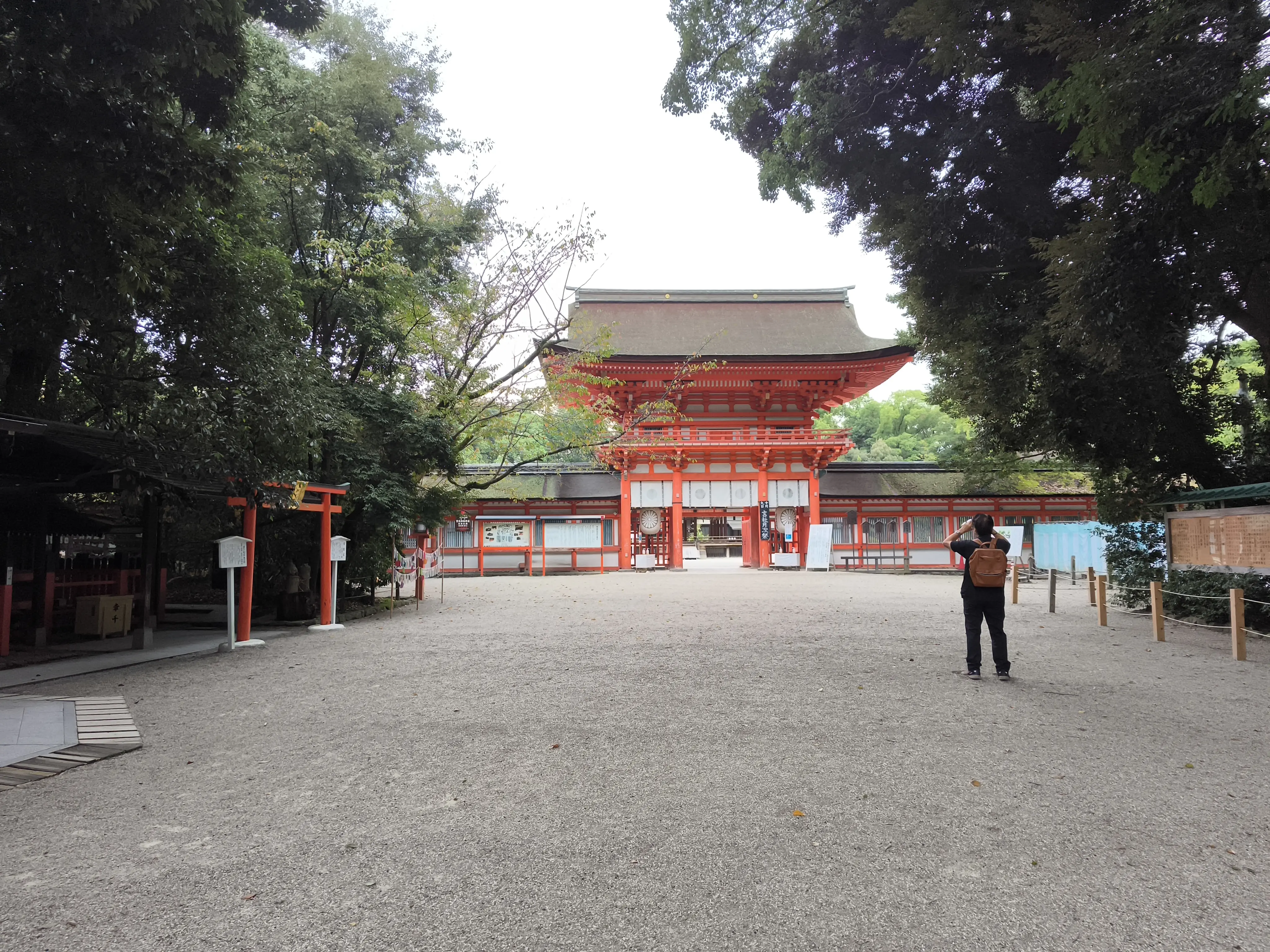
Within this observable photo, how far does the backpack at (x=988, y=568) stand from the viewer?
5.20m

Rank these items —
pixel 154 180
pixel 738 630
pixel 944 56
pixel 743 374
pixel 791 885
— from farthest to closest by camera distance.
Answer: pixel 743 374, pixel 738 630, pixel 944 56, pixel 154 180, pixel 791 885

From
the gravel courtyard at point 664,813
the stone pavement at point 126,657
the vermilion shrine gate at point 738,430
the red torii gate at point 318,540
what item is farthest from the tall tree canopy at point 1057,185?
the vermilion shrine gate at point 738,430

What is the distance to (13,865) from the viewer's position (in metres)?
2.46

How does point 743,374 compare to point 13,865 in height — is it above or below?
above

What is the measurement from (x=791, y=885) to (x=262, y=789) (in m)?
2.39

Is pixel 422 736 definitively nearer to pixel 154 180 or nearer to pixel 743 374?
pixel 154 180

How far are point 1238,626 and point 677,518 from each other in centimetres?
1527

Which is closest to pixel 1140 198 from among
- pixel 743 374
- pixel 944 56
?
pixel 944 56

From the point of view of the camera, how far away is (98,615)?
7977 millimetres

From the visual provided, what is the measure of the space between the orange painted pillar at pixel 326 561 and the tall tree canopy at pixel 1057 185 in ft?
21.8

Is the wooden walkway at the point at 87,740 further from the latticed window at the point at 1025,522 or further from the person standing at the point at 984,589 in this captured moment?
the latticed window at the point at 1025,522

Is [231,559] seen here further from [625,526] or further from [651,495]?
[651,495]

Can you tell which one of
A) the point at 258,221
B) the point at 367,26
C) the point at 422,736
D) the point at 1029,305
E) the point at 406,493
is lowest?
the point at 422,736

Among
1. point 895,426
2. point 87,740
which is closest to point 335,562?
point 87,740
